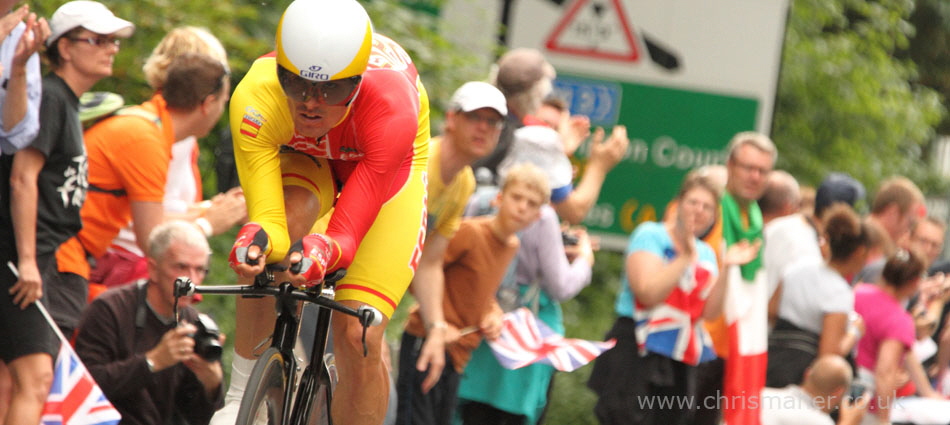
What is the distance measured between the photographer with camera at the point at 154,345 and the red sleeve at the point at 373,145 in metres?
1.55

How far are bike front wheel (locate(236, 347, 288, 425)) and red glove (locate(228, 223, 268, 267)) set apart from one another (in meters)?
0.51

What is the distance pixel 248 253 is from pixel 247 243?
0.14 feet

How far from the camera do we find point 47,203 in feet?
23.1

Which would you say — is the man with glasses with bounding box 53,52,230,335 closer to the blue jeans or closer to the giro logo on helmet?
the blue jeans

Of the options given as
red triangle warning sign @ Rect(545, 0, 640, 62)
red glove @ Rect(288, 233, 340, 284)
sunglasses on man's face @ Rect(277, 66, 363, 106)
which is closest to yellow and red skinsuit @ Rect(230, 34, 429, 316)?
red glove @ Rect(288, 233, 340, 284)

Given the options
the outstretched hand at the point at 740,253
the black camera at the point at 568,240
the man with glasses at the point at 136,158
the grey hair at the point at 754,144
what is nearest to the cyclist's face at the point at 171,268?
the man with glasses at the point at 136,158

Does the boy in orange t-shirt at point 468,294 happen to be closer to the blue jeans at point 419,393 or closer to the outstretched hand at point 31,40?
the blue jeans at point 419,393

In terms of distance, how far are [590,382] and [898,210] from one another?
3635 mm

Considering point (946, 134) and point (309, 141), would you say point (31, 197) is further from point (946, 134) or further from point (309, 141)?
point (946, 134)

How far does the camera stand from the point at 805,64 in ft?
64.0

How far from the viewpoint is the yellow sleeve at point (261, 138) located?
220 inches

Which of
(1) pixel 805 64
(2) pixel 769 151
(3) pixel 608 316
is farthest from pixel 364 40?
(1) pixel 805 64

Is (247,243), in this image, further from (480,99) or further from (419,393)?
(419,393)

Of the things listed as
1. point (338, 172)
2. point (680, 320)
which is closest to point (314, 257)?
point (338, 172)
